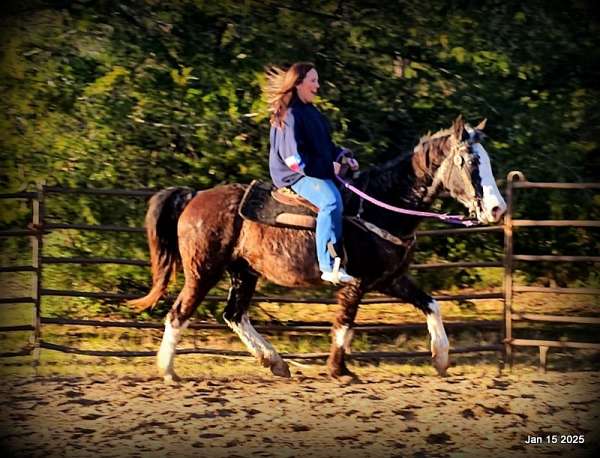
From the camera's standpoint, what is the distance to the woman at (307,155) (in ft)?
19.8

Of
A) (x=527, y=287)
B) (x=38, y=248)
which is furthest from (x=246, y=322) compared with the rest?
(x=527, y=287)

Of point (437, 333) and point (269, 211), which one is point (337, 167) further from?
point (437, 333)

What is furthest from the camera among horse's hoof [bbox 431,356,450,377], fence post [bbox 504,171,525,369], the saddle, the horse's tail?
fence post [bbox 504,171,525,369]

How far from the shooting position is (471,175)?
6.03 m

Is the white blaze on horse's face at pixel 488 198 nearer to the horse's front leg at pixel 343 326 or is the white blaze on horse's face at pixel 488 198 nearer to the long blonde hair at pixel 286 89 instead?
the horse's front leg at pixel 343 326

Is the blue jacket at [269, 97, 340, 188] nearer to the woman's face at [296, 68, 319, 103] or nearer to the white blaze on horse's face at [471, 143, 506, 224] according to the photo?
the woman's face at [296, 68, 319, 103]

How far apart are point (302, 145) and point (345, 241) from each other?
81 centimetres

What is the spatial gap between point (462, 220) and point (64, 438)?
3261 mm

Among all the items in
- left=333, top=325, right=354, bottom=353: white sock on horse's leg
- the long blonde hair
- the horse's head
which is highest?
the long blonde hair

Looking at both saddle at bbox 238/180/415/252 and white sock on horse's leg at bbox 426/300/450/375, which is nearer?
saddle at bbox 238/180/415/252

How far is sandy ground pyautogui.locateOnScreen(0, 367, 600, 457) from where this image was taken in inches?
198

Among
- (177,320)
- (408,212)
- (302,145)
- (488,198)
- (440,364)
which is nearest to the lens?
(488,198)

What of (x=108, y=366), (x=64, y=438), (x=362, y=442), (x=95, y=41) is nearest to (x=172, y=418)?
(x=64, y=438)

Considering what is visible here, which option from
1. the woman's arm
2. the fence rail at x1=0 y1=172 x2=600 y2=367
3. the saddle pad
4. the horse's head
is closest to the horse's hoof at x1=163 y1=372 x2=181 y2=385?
the fence rail at x1=0 y1=172 x2=600 y2=367
